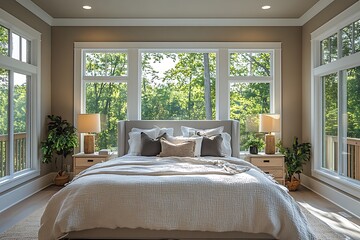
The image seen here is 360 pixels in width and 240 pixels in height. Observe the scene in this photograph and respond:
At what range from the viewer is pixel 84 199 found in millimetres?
2641

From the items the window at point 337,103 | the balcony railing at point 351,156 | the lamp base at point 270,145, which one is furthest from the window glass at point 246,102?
the balcony railing at point 351,156

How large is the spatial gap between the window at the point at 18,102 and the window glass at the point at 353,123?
504 centimetres

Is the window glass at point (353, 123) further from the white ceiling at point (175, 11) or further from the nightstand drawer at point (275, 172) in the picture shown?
the white ceiling at point (175, 11)

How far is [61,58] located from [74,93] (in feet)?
2.45

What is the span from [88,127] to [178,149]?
185 cm

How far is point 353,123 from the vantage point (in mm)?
4152

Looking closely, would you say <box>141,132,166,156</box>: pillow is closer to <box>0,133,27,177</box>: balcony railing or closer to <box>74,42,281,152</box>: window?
<box>74,42,281,152</box>: window

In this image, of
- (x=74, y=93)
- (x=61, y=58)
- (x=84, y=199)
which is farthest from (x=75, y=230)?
(x=61, y=58)

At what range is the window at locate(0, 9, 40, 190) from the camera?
4.35 meters

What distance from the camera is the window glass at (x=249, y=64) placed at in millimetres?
5824

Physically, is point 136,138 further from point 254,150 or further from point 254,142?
point 254,142

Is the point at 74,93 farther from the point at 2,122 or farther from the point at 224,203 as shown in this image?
the point at 224,203

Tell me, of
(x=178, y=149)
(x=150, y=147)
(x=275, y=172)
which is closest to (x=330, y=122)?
(x=275, y=172)

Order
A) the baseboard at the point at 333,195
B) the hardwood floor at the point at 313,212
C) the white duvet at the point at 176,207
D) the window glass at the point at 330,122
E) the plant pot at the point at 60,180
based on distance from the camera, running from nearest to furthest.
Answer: the white duvet at the point at 176,207 → the hardwood floor at the point at 313,212 → the baseboard at the point at 333,195 → the window glass at the point at 330,122 → the plant pot at the point at 60,180
